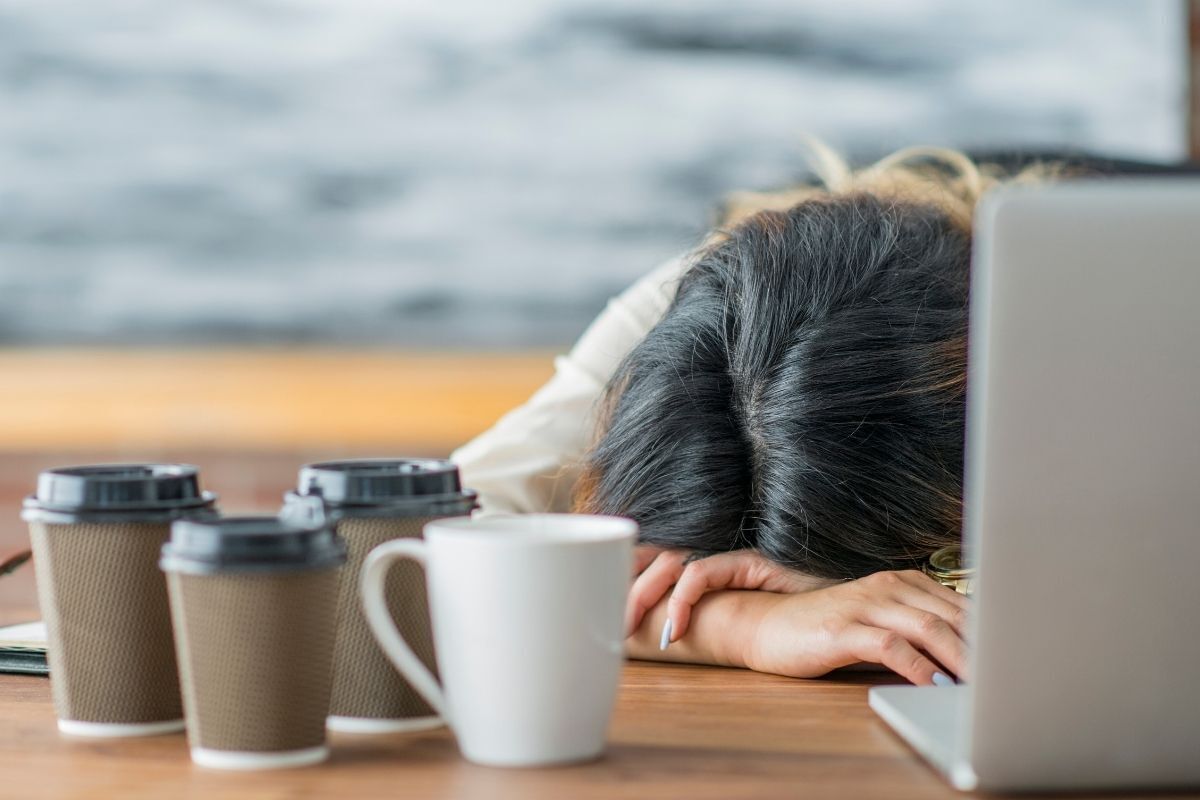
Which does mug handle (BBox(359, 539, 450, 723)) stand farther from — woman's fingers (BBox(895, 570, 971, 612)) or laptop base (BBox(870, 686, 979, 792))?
woman's fingers (BBox(895, 570, 971, 612))

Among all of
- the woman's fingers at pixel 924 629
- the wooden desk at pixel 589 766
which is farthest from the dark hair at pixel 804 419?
the wooden desk at pixel 589 766

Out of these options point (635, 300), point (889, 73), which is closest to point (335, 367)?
point (635, 300)

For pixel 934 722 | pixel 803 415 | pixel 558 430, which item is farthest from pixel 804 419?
pixel 558 430

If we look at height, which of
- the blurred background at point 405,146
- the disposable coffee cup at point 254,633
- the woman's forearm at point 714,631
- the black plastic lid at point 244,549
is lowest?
the woman's forearm at point 714,631

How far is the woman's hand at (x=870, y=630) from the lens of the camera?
77 centimetres

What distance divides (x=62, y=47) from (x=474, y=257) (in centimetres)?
87

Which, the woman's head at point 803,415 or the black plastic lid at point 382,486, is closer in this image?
the black plastic lid at point 382,486

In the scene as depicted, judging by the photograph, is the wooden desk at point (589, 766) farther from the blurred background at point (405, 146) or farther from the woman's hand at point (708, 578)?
the blurred background at point (405, 146)

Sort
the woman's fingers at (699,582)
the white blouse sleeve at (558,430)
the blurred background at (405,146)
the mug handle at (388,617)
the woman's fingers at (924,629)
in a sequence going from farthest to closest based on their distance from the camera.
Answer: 1. the blurred background at (405,146)
2. the white blouse sleeve at (558,430)
3. the woman's fingers at (699,582)
4. the woman's fingers at (924,629)
5. the mug handle at (388,617)

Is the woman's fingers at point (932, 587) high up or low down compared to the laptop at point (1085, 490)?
down

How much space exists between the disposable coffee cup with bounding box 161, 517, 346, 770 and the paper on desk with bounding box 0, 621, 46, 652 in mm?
253

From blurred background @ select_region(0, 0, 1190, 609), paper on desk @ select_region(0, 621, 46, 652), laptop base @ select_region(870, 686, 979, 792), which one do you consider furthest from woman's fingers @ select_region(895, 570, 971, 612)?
blurred background @ select_region(0, 0, 1190, 609)

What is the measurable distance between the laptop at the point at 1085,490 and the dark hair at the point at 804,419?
0.37 meters

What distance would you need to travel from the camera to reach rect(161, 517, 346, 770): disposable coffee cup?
1.84 feet
